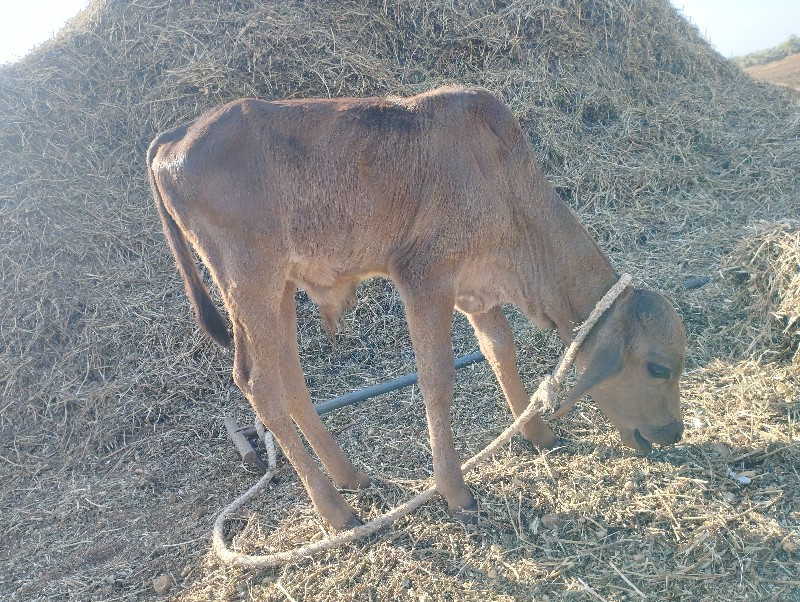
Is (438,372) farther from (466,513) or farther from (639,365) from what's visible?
(639,365)

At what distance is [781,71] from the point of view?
58.8ft

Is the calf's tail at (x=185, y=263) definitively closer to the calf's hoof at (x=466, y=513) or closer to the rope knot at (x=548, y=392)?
the calf's hoof at (x=466, y=513)

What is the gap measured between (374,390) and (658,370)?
2.26 m

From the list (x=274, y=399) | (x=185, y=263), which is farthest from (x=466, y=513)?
(x=185, y=263)

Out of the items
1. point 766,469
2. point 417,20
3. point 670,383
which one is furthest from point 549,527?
point 417,20

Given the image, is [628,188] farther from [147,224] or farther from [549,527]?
[147,224]

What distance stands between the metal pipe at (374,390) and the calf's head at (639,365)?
1568 millimetres

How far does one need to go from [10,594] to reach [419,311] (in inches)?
118

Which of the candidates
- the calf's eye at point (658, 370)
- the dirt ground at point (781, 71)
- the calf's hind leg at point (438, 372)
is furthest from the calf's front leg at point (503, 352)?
the dirt ground at point (781, 71)

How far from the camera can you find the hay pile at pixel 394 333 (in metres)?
3.24

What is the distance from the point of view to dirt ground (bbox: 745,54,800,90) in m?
15.2

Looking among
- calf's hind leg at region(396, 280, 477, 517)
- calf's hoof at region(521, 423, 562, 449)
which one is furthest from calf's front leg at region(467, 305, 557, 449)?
calf's hind leg at region(396, 280, 477, 517)

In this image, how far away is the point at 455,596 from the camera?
9.80ft

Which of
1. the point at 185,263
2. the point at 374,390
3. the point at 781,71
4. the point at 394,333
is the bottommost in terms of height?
the point at 374,390
